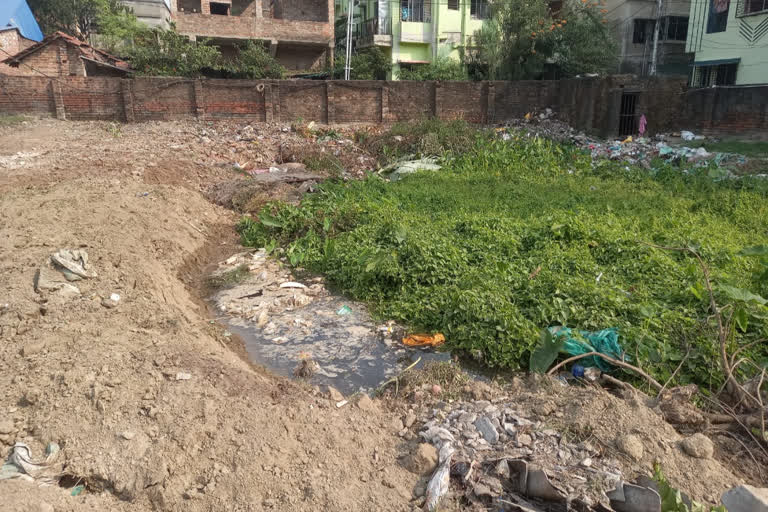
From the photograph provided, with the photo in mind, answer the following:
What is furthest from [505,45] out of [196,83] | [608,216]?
[608,216]

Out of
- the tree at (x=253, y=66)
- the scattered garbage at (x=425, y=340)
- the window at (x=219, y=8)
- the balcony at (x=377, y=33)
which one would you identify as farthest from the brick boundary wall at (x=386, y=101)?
the window at (x=219, y=8)

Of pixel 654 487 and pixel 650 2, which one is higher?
pixel 650 2

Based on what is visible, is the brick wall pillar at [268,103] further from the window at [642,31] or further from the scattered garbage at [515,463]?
the window at [642,31]

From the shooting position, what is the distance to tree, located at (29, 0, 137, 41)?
23266mm

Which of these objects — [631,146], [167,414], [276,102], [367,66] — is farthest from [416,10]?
[167,414]

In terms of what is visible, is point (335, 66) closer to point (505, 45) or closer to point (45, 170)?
point (505, 45)

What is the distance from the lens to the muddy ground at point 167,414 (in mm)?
2992

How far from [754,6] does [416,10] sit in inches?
519

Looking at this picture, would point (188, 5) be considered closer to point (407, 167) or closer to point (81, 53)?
point (81, 53)

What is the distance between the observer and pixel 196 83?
15695 millimetres

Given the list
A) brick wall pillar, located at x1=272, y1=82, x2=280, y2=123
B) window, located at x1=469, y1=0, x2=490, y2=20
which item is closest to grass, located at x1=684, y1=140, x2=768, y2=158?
brick wall pillar, located at x1=272, y1=82, x2=280, y2=123

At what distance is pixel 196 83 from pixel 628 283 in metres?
13.9

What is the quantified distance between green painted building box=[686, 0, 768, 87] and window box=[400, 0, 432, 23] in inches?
426

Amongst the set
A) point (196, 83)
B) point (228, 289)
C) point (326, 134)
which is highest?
point (196, 83)
